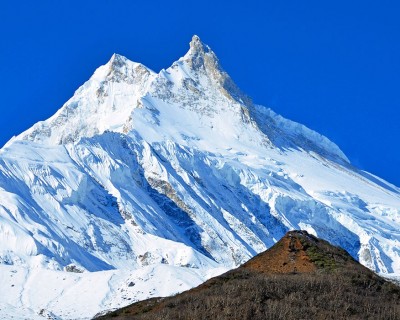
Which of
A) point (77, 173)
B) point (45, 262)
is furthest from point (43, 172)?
point (45, 262)

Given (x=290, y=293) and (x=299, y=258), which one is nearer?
(x=290, y=293)

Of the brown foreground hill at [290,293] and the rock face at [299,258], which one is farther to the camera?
the rock face at [299,258]

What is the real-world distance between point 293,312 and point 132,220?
6409 inches

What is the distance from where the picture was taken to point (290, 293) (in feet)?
86.5

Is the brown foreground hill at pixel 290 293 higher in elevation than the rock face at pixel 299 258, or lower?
lower

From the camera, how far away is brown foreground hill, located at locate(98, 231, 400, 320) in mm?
24828

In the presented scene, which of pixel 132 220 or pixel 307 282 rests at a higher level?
pixel 132 220

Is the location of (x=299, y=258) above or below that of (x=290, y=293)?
above

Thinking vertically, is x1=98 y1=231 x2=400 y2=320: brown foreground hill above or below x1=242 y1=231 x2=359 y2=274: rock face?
below

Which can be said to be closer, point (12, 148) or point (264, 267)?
point (264, 267)

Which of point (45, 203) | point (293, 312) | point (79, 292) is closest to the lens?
point (293, 312)

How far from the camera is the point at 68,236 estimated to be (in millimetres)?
164875

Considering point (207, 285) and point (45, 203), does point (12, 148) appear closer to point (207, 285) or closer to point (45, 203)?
point (45, 203)

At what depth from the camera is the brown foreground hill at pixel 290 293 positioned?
24828 millimetres
